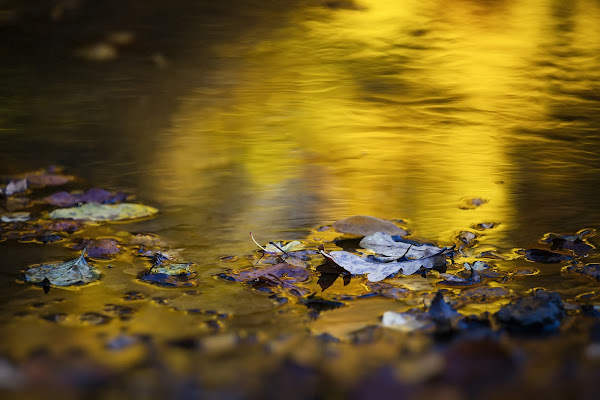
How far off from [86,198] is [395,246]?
0.81 metres

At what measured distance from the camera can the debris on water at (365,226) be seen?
140cm

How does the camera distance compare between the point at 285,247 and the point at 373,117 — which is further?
the point at 373,117

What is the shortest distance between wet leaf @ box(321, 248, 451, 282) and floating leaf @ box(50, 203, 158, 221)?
52 cm

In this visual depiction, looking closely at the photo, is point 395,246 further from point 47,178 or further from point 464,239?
point 47,178

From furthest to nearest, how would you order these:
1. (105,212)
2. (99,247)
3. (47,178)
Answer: (47,178)
(105,212)
(99,247)

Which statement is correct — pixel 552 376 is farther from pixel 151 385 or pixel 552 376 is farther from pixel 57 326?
pixel 57 326

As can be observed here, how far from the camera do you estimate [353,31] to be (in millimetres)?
3893

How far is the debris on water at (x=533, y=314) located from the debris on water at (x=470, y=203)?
1.86 feet

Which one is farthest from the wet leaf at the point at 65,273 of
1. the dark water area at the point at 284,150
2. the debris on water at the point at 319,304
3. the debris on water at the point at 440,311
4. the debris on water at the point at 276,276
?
the debris on water at the point at 440,311

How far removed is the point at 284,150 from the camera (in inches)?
80.7

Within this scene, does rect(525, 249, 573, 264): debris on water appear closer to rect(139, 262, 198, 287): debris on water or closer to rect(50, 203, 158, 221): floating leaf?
rect(139, 262, 198, 287): debris on water

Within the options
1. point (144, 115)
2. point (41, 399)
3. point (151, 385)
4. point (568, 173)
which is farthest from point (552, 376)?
point (144, 115)

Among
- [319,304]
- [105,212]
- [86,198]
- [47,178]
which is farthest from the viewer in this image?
[47,178]

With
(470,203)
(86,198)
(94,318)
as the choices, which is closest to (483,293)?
(470,203)
